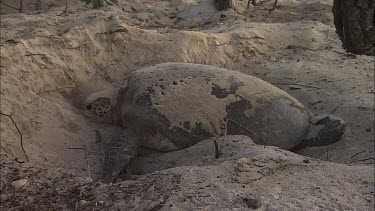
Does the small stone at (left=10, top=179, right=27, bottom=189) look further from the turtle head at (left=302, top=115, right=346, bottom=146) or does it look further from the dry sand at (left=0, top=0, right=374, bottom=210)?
the turtle head at (left=302, top=115, right=346, bottom=146)

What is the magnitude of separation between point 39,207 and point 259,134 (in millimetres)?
1870

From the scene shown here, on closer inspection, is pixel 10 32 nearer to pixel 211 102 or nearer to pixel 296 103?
pixel 211 102

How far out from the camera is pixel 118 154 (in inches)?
128

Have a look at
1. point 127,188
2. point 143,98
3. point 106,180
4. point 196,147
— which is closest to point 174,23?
point 143,98

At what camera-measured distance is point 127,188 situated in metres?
2.29

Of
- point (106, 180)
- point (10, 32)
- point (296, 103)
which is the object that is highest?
point (10, 32)

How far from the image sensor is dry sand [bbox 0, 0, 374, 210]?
88.2 inches

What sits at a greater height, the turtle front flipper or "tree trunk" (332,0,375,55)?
"tree trunk" (332,0,375,55)

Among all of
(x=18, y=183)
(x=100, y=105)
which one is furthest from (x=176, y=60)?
(x=18, y=183)

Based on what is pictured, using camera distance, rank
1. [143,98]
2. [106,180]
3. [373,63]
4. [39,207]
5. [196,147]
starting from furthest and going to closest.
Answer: [373,63] → [143,98] → [196,147] → [106,180] → [39,207]

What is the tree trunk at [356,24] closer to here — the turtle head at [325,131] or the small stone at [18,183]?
the turtle head at [325,131]

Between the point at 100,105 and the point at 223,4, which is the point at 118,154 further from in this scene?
the point at 223,4

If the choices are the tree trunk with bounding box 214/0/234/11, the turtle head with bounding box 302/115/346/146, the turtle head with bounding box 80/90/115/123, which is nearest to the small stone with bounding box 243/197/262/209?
the turtle head with bounding box 302/115/346/146

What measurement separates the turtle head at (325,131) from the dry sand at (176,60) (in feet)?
0.22
